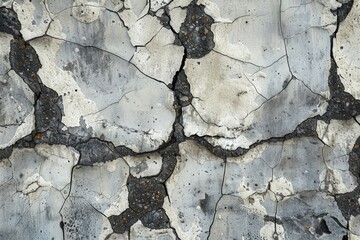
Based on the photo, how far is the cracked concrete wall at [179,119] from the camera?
71.4 inches

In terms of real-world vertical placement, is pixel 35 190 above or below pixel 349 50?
below

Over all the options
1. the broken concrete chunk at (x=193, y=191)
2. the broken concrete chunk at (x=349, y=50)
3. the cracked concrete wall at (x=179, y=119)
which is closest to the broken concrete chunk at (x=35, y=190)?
the cracked concrete wall at (x=179, y=119)

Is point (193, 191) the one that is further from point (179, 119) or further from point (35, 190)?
point (35, 190)

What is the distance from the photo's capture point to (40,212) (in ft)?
6.15

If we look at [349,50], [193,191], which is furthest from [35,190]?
[349,50]

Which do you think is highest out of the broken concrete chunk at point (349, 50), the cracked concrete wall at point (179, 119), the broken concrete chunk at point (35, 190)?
the broken concrete chunk at point (349, 50)

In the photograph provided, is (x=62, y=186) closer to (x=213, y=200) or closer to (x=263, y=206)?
(x=213, y=200)

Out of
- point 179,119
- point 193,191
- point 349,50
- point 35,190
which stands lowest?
point 35,190

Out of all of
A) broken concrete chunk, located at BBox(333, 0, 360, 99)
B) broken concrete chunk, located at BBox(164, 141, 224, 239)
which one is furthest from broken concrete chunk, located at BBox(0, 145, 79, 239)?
broken concrete chunk, located at BBox(333, 0, 360, 99)

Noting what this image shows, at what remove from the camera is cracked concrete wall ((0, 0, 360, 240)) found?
181cm

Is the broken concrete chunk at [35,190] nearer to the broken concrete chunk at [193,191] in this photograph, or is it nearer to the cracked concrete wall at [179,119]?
the cracked concrete wall at [179,119]

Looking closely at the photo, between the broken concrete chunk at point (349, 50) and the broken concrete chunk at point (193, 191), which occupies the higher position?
the broken concrete chunk at point (349, 50)

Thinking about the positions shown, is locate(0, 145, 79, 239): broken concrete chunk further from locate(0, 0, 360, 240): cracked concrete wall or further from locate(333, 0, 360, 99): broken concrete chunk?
locate(333, 0, 360, 99): broken concrete chunk

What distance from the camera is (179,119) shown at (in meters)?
1.85
